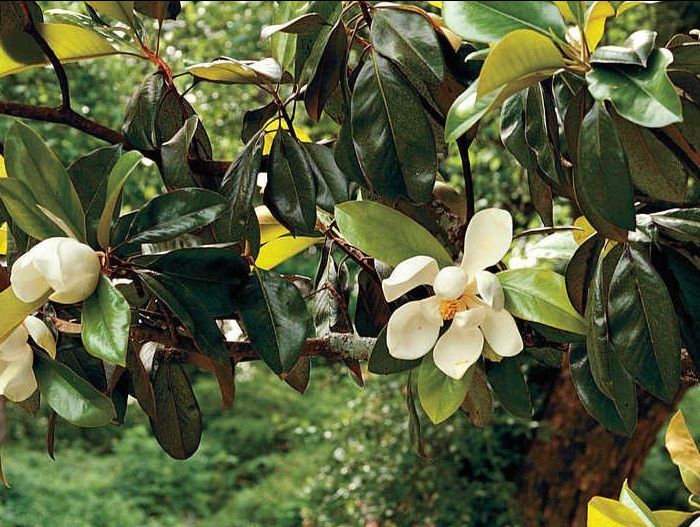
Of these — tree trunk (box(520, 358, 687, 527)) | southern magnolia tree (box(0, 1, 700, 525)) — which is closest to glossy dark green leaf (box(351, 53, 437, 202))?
southern magnolia tree (box(0, 1, 700, 525))

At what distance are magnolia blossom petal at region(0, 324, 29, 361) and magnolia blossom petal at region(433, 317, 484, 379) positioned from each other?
0.70ft

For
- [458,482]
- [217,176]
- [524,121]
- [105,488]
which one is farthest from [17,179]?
[105,488]

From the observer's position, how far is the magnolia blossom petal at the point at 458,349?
483mm

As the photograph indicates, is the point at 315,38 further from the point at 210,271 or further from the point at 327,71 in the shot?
the point at 210,271

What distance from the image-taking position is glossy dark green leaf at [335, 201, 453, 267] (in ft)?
1.60

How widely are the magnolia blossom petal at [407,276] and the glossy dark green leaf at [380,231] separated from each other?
0.04 feet

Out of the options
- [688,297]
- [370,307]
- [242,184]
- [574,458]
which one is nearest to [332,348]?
[370,307]

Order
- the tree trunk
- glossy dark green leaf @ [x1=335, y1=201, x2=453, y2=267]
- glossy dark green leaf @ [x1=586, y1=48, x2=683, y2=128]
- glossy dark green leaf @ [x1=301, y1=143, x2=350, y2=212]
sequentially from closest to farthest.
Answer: glossy dark green leaf @ [x1=586, y1=48, x2=683, y2=128] < glossy dark green leaf @ [x1=335, y1=201, x2=453, y2=267] < glossy dark green leaf @ [x1=301, y1=143, x2=350, y2=212] < the tree trunk

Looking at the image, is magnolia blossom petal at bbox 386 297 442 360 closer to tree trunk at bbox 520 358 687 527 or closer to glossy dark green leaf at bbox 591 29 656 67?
glossy dark green leaf at bbox 591 29 656 67

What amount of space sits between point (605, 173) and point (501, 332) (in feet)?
0.32

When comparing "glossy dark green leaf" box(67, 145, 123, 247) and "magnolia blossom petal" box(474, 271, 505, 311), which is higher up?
"glossy dark green leaf" box(67, 145, 123, 247)

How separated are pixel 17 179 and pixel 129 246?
7 cm

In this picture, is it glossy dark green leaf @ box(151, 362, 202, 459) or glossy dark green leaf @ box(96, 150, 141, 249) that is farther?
glossy dark green leaf @ box(151, 362, 202, 459)

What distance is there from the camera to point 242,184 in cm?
56
